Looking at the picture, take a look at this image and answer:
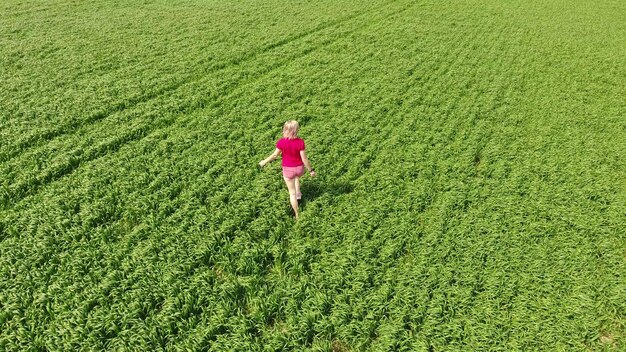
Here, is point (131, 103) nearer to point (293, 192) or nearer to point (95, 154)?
point (95, 154)

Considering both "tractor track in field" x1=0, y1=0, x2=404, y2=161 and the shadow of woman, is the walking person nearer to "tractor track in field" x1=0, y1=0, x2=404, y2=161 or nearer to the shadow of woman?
the shadow of woman

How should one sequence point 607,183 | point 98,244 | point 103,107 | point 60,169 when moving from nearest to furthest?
point 98,244 < point 60,169 < point 607,183 < point 103,107

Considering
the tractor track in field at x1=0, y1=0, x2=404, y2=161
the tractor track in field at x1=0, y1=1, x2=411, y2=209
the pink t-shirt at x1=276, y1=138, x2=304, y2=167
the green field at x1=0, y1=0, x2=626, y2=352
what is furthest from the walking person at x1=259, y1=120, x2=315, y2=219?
the tractor track in field at x1=0, y1=0, x2=404, y2=161

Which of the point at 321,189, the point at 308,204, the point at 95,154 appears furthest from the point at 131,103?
the point at 308,204

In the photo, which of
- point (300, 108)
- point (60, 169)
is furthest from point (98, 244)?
point (300, 108)

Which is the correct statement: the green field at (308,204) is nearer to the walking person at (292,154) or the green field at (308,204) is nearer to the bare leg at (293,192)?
the bare leg at (293,192)

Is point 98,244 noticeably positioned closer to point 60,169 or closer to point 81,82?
point 60,169
